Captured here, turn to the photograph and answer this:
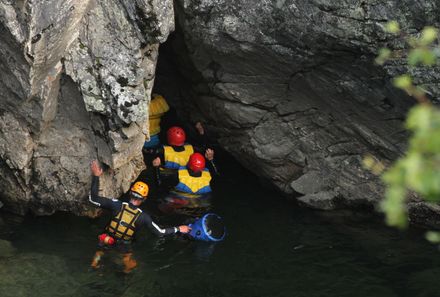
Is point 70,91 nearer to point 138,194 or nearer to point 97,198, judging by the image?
point 97,198

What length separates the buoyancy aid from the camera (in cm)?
1139

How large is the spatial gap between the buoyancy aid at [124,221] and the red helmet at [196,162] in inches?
114

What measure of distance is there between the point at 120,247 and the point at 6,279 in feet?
7.97

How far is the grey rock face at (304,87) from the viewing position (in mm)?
11109

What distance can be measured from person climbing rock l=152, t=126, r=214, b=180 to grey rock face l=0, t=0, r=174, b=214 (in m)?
2.27

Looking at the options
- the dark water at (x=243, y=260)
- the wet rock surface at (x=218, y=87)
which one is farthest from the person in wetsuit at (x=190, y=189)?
the wet rock surface at (x=218, y=87)

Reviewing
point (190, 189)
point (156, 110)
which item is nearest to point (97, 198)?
point (190, 189)

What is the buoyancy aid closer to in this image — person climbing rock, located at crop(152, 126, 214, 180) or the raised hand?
the raised hand

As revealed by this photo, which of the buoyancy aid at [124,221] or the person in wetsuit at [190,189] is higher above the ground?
the person in wetsuit at [190,189]

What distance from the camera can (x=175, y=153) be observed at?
14508mm

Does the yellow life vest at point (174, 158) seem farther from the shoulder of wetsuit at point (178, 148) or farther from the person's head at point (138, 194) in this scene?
the person's head at point (138, 194)

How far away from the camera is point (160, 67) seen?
1582 centimetres

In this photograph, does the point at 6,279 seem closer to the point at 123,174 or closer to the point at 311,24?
the point at 123,174

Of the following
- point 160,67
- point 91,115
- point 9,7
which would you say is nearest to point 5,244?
point 91,115
